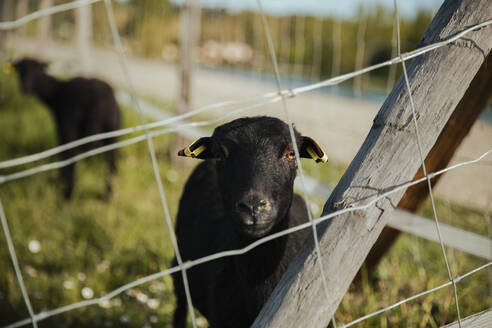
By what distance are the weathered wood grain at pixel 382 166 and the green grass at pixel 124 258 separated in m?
1.40

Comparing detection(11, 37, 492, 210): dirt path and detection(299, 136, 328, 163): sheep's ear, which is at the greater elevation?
detection(299, 136, 328, 163): sheep's ear

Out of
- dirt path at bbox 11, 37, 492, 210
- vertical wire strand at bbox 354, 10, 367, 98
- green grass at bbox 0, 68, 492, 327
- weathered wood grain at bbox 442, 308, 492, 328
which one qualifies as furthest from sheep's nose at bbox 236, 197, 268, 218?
vertical wire strand at bbox 354, 10, 367, 98

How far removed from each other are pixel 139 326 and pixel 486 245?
243cm

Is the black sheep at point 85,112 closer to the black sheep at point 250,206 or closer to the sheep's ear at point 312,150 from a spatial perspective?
the black sheep at point 250,206

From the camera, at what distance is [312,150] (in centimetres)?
179

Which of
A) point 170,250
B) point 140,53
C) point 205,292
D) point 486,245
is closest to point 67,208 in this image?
point 170,250

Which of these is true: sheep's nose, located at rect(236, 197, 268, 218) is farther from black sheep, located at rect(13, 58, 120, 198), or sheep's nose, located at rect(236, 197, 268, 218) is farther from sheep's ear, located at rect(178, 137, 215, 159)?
black sheep, located at rect(13, 58, 120, 198)

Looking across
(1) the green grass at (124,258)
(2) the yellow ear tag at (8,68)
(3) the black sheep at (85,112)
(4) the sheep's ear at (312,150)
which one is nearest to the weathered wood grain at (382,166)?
(4) the sheep's ear at (312,150)

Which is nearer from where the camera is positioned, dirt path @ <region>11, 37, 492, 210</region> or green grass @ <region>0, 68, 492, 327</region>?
green grass @ <region>0, 68, 492, 327</region>

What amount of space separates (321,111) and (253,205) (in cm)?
874

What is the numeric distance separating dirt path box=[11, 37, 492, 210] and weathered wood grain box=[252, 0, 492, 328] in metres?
1.49

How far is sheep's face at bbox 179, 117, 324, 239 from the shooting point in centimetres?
159

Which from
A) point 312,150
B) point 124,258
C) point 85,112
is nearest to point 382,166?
point 312,150

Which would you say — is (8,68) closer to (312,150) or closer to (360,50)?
(360,50)
